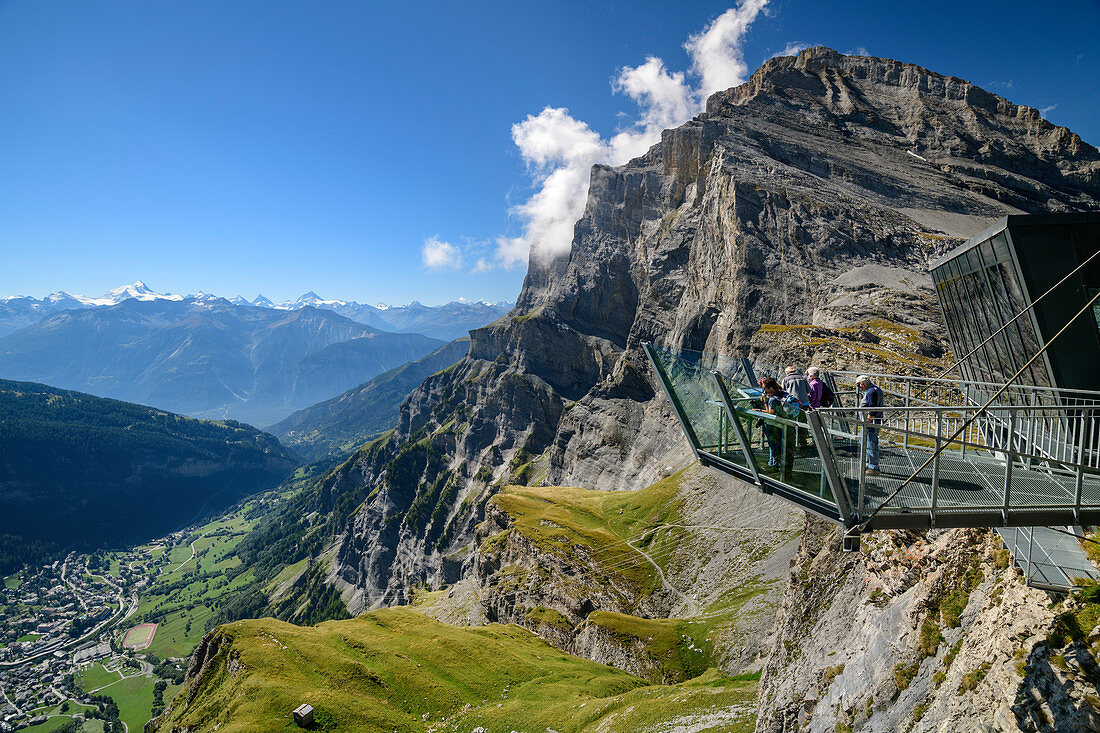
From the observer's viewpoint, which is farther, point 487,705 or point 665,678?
point 665,678

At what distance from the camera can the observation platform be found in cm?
991

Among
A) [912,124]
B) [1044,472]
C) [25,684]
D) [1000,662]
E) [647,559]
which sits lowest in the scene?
[25,684]

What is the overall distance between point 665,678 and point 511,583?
26994mm

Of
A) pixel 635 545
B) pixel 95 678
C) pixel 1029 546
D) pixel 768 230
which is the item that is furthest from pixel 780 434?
pixel 95 678

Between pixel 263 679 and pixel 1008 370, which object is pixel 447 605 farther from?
pixel 1008 370

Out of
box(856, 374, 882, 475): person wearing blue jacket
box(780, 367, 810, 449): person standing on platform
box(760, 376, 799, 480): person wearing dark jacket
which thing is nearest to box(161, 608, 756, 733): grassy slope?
box(856, 374, 882, 475): person wearing blue jacket

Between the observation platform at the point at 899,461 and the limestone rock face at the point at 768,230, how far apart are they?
200ft

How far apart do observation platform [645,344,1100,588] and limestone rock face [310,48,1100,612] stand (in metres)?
61.0

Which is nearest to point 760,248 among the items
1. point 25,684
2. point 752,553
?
point 752,553

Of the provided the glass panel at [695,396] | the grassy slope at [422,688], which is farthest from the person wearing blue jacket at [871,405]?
the grassy slope at [422,688]

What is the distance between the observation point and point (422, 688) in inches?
1431

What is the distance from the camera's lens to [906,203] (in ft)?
376

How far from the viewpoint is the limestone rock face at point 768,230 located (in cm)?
9438

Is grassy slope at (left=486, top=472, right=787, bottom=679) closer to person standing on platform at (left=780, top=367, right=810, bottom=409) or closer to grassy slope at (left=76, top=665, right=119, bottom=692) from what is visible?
person standing on platform at (left=780, top=367, right=810, bottom=409)
